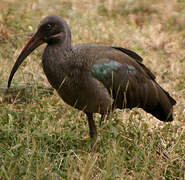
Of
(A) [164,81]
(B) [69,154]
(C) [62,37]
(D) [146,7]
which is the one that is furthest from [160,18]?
(B) [69,154]

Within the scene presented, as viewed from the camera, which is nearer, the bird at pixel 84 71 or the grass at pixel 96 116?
the grass at pixel 96 116

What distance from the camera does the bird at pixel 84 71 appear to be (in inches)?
172

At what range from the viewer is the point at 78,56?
4453 millimetres

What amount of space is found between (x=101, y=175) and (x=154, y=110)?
1.52 m

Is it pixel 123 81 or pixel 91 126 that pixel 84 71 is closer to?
pixel 123 81

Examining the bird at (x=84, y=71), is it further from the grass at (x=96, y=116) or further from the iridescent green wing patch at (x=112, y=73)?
the grass at (x=96, y=116)

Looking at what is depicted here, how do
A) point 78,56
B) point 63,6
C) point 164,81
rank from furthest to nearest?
point 63,6, point 164,81, point 78,56

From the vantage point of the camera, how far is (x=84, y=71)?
441cm

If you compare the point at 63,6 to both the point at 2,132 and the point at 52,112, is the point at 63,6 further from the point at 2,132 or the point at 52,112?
the point at 2,132

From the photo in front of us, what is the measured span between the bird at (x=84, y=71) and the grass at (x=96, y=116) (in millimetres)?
261

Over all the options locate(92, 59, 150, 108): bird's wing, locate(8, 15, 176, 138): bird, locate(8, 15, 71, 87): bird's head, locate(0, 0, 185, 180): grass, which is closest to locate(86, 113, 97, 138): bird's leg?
locate(8, 15, 176, 138): bird

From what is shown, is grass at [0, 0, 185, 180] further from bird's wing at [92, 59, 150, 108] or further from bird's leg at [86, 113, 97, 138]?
bird's wing at [92, 59, 150, 108]

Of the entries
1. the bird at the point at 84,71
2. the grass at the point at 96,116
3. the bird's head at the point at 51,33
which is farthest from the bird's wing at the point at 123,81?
the bird's head at the point at 51,33

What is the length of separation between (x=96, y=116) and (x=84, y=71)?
114cm
